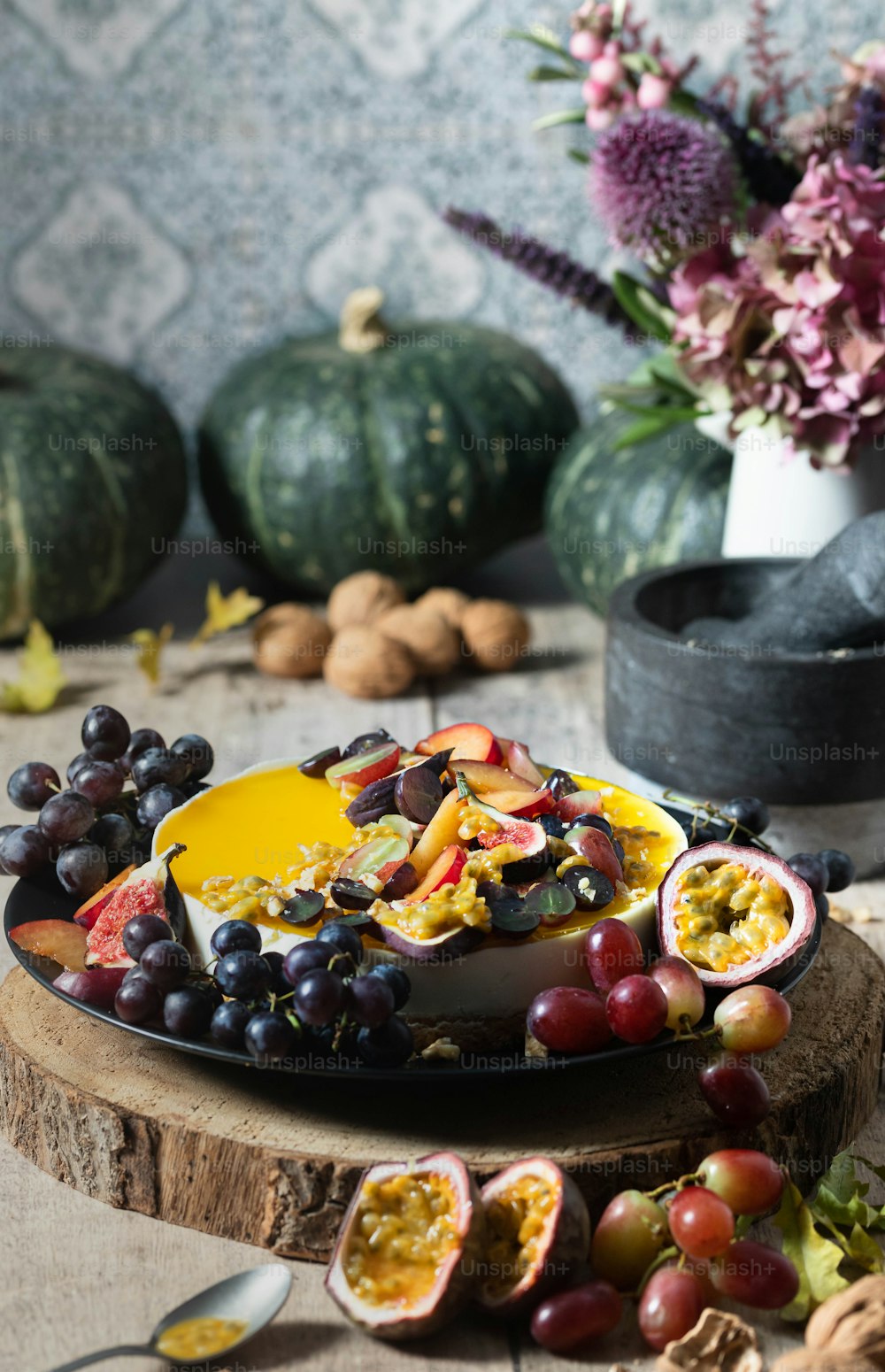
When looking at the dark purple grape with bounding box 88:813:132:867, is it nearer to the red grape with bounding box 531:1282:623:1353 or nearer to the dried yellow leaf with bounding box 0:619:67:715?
the red grape with bounding box 531:1282:623:1353

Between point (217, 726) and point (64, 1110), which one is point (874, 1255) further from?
point (217, 726)

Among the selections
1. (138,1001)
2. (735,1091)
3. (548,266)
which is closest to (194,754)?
(138,1001)

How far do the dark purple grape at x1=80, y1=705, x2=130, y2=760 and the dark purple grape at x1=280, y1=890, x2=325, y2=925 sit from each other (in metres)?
0.33

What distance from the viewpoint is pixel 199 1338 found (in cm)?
91

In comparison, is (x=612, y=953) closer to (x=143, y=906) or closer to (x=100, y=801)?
(x=143, y=906)

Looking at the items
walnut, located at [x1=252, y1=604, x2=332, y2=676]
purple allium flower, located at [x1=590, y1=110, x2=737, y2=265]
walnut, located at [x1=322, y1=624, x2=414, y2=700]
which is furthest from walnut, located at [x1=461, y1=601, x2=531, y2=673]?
purple allium flower, located at [x1=590, y1=110, x2=737, y2=265]

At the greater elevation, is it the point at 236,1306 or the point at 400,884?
the point at 400,884

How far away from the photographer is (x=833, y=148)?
6.07 ft

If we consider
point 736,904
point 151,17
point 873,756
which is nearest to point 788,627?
point 873,756

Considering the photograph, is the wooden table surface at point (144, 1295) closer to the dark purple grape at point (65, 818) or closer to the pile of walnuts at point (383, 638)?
the dark purple grape at point (65, 818)

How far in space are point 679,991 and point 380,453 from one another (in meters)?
1.60

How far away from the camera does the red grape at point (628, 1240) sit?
95 centimetres

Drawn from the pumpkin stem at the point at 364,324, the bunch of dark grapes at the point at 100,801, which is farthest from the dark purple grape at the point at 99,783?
the pumpkin stem at the point at 364,324

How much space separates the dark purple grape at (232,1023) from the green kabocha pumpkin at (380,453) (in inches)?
60.9
